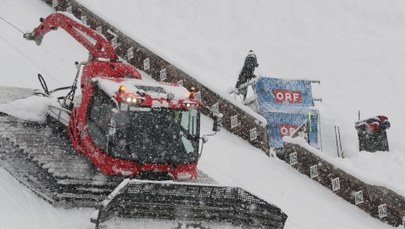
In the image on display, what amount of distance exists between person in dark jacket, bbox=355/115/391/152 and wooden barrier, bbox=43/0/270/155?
3008 millimetres

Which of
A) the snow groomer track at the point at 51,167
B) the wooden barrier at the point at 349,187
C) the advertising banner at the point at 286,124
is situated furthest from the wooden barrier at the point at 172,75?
the snow groomer track at the point at 51,167

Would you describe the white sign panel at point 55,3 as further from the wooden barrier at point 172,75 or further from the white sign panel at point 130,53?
the white sign panel at point 130,53

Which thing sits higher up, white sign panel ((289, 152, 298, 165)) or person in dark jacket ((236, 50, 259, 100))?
person in dark jacket ((236, 50, 259, 100))

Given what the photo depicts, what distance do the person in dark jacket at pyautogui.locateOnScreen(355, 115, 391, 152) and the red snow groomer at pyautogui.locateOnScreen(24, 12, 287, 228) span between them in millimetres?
7511

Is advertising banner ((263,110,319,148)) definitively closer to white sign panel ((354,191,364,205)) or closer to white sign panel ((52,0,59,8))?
white sign panel ((354,191,364,205))

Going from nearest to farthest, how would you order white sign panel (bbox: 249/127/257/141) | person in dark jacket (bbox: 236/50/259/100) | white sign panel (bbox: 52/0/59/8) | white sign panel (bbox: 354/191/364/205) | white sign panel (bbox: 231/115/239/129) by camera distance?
white sign panel (bbox: 354/191/364/205) < white sign panel (bbox: 249/127/257/141) < white sign panel (bbox: 231/115/239/129) < person in dark jacket (bbox: 236/50/259/100) < white sign panel (bbox: 52/0/59/8)

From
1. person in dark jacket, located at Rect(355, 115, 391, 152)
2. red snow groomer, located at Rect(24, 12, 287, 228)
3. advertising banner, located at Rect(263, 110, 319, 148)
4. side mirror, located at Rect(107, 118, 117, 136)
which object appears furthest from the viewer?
advertising banner, located at Rect(263, 110, 319, 148)

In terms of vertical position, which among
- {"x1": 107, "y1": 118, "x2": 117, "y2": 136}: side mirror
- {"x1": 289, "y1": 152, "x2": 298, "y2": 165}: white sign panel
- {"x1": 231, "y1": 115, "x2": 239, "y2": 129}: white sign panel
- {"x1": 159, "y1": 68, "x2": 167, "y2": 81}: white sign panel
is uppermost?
{"x1": 107, "y1": 118, "x2": 117, "y2": 136}: side mirror

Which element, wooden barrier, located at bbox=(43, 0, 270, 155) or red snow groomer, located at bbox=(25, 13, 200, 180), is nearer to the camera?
red snow groomer, located at bbox=(25, 13, 200, 180)

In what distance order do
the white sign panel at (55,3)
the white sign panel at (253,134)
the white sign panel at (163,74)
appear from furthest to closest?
the white sign panel at (55,3), the white sign panel at (163,74), the white sign panel at (253,134)

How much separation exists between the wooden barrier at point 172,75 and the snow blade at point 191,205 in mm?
4363

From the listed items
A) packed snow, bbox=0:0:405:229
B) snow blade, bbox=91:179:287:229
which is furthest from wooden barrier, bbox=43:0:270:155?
snow blade, bbox=91:179:287:229

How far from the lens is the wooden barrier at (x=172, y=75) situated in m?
15.5

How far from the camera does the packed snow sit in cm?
1279
